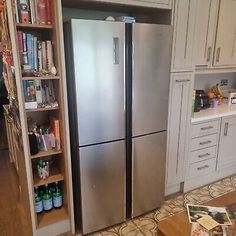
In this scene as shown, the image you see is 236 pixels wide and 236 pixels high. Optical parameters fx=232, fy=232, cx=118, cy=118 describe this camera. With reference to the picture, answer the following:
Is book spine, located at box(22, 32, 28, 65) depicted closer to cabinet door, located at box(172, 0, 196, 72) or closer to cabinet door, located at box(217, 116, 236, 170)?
cabinet door, located at box(172, 0, 196, 72)

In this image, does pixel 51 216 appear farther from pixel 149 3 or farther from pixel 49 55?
pixel 149 3

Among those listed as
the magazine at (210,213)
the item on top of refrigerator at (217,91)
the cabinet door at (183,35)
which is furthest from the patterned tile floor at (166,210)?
the cabinet door at (183,35)

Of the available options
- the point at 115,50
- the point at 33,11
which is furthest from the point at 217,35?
the point at 33,11

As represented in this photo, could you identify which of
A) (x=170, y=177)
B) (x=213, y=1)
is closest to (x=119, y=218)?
(x=170, y=177)

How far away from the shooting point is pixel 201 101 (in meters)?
2.77

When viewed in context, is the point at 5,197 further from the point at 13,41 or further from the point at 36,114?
the point at 13,41

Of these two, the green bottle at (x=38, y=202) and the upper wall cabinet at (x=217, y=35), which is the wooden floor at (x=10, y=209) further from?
the upper wall cabinet at (x=217, y=35)

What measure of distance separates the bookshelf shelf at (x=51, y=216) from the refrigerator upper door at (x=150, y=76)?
0.92 metres

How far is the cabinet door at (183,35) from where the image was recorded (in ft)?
6.49

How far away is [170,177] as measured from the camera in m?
2.40

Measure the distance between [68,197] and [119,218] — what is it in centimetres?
52

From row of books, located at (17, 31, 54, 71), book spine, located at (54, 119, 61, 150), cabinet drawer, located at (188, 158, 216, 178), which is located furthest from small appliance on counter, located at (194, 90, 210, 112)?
row of books, located at (17, 31, 54, 71)

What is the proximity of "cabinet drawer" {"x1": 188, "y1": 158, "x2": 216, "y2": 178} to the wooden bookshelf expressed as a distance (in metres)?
1.37

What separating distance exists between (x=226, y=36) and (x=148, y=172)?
1.81 metres
